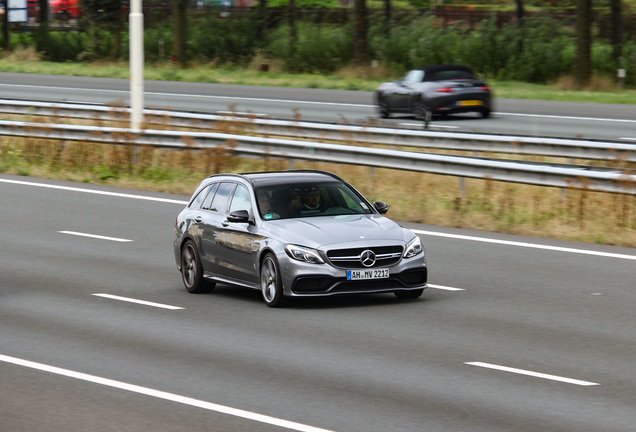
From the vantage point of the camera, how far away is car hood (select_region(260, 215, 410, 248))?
1187 centimetres

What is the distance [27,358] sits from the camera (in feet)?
32.5

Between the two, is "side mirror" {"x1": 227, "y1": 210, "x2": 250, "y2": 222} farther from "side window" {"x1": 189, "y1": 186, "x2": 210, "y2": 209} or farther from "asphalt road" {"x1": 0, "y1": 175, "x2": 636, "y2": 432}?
"side window" {"x1": 189, "y1": 186, "x2": 210, "y2": 209}

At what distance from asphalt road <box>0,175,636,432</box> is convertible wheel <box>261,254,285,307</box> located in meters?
0.14

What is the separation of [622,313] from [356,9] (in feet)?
128

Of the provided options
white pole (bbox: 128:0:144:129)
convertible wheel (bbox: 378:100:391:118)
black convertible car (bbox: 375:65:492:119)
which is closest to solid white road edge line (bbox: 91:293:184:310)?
white pole (bbox: 128:0:144:129)

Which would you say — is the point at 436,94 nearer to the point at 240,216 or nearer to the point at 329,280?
the point at 240,216

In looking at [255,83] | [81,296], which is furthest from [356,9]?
[81,296]

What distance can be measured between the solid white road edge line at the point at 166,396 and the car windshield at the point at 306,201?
11.8 ft

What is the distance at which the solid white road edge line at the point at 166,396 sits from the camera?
25.1 feet

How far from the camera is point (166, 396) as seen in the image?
27.8 feet

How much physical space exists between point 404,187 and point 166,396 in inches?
505

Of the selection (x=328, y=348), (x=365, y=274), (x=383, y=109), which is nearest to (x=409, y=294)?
(x=365, y=274)

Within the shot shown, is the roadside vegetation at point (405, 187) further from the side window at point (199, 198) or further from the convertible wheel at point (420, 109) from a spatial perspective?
the convertible wheel at point (420, 109)

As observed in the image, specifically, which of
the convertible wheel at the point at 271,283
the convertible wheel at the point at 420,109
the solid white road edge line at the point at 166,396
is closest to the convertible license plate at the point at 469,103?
the convertible wheel at the point at 420,109
